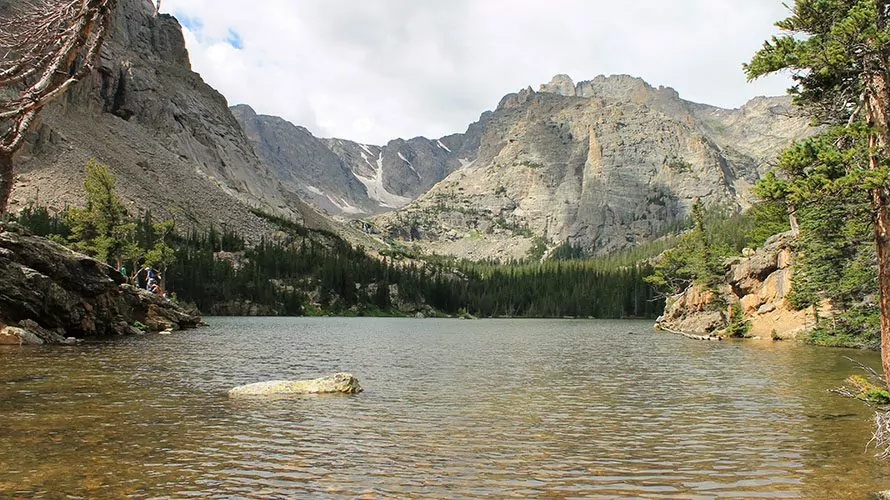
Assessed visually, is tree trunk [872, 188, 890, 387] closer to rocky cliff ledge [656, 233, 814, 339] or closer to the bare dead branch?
the bare dead branch

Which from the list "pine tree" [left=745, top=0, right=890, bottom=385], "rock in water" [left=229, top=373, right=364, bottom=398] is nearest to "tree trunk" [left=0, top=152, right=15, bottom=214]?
"rock in water" [left=229, top=373, right=364, bottom=398]

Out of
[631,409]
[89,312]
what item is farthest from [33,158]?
[631,409]

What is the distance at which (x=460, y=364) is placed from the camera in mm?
40188

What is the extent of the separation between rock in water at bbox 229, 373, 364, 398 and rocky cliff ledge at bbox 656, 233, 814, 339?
174 ft

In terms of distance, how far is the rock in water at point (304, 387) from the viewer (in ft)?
80.0

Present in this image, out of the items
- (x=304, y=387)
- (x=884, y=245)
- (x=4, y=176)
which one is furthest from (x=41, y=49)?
(x=884, y=245)

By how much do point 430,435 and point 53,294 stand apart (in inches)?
1492

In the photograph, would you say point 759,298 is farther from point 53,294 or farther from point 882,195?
point 53,294

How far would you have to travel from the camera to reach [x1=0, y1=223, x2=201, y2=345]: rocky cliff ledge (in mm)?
39344

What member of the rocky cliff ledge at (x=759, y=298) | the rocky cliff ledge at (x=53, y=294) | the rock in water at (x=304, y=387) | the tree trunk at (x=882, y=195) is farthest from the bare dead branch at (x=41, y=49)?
the rocky cliff ledge at (x=759, y=298)

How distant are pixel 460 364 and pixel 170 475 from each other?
2855 centimetres

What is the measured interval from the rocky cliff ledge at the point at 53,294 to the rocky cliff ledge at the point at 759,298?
216ft

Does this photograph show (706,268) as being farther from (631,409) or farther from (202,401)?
(202,401)

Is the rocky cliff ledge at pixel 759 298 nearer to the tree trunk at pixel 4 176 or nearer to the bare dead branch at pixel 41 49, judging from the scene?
the bare dead branch at pixel 41 49
